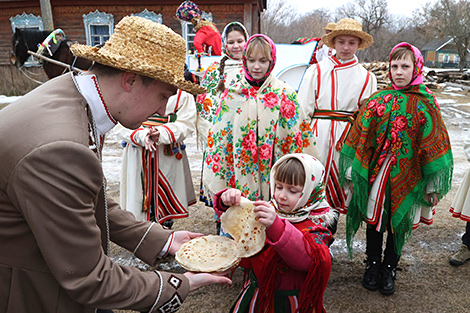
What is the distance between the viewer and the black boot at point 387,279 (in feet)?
10.0

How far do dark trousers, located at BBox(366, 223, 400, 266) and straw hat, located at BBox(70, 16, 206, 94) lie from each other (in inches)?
93.0

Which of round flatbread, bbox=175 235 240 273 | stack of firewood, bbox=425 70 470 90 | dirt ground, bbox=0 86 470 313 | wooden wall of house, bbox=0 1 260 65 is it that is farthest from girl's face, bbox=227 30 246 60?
stack of firewood, bbox=425 70 470 90

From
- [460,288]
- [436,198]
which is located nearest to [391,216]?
[436,198]

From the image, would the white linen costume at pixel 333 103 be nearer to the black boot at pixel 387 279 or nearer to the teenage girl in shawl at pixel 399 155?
the teenage girl in shawl at pixel 399 155

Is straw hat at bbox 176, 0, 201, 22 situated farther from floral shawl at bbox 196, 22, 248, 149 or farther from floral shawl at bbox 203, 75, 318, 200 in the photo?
floral shawl at bbox 203, 75, 318, 200

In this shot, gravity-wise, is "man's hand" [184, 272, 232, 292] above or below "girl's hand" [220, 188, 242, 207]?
below

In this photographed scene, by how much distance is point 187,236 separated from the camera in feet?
6.72

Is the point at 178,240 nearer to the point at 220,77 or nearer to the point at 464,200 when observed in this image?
the point at 220,77

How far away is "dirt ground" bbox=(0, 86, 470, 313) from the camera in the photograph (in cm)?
293

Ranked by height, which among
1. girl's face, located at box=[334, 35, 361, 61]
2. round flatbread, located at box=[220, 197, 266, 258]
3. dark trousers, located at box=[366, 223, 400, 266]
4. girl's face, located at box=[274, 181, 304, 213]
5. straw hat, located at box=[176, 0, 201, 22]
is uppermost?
straw hat, located at box=[176, 0, 201, 22]

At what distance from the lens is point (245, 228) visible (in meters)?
1.80

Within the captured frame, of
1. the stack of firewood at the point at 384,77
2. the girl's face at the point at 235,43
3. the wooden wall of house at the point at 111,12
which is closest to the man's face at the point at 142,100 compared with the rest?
the girl's face at the point at 235,43

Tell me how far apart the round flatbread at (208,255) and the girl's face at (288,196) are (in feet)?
1.08

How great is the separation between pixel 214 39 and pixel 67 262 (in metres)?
Result: 6.60
